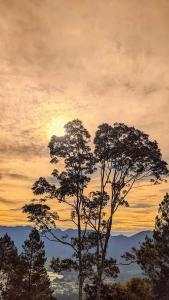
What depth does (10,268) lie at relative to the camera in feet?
227

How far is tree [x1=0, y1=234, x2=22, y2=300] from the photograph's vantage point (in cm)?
6581

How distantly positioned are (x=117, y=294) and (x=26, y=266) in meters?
27.9

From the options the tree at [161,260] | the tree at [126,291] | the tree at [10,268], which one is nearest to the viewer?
the tree at [126,291]

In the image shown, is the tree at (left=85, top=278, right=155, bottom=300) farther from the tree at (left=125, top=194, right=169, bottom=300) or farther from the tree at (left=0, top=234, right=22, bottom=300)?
the tree at (left=0, top=234, right=22, bottom=300)

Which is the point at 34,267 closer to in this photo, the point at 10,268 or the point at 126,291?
the point at 10,268

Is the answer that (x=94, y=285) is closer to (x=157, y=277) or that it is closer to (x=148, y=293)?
(x=148, y=293)

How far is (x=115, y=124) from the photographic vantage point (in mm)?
34375

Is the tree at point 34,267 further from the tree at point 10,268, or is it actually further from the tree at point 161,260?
the tree at point 161,260

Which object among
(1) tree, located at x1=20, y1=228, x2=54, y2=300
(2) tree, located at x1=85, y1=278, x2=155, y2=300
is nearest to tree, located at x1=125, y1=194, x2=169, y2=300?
(2) tree, located at x1=85, y1=278, x2=155, y2=300

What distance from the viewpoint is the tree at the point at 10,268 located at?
65812 mm

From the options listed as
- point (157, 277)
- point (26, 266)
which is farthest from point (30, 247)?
point (157, 277)

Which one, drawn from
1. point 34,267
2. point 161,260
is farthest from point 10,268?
point 161,260

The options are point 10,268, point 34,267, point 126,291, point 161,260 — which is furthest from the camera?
point 10,268

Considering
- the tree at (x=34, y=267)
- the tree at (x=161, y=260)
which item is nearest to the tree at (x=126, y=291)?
the tree at (x=161, y=260)
